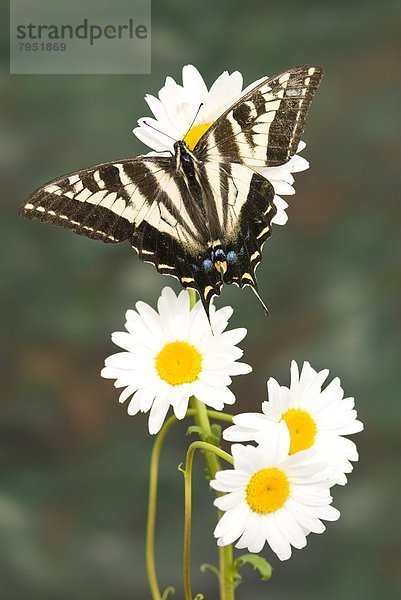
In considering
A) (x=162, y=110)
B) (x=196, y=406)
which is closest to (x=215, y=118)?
(x=162, y=110)

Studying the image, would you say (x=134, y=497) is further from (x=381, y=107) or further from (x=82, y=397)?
(x=381, y=107)

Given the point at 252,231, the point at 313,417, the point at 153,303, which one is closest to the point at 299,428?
the point at 313,417

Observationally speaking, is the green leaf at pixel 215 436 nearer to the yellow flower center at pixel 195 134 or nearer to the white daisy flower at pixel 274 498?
the white daisy flower at pixel 274 498

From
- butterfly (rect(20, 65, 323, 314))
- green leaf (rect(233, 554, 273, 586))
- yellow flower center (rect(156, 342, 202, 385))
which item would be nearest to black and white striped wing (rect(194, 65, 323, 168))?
butterfly (rect(20, 65, 323, 314))

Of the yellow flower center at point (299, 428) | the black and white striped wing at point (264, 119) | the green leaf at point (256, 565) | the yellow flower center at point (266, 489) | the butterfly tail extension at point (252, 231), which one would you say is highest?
the black and white striped wing at point (264, 119)

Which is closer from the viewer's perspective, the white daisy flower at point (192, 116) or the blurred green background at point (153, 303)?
the white daisy flower at point (192, 116)

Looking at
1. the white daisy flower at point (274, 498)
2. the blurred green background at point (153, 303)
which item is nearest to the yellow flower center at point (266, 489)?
the white daisy flower at point (274, 498)
